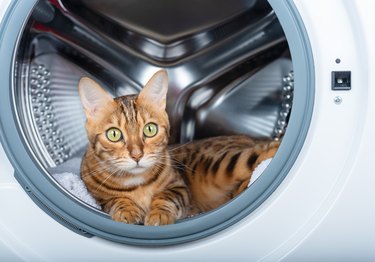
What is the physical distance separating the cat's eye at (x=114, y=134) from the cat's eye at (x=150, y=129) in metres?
0.06

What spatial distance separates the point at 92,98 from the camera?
1.49 meters

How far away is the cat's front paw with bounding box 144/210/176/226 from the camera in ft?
4.49

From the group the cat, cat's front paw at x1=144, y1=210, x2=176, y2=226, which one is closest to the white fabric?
the cat

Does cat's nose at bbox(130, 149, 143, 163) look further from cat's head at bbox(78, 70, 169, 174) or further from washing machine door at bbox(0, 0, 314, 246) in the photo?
washing machine door at bbox(0, 0, 314, 246)

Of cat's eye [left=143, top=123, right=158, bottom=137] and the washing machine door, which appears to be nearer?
the washing machine door

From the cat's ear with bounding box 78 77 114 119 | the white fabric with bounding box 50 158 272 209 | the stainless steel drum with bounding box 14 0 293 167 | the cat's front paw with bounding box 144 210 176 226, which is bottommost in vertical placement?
the cat's front paw with bounding box 144 210 176 226

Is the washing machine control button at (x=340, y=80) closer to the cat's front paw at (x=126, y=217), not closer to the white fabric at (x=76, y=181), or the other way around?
the white fabric at (x=76, y=181)

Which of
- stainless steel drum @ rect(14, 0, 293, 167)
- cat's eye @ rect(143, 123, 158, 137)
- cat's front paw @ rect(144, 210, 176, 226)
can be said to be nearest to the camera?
cat's front paw @ rect(144, 210, 176, 226)

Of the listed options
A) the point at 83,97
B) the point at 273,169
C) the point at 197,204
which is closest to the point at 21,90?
the point at 83,97

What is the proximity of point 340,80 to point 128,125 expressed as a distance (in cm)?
50

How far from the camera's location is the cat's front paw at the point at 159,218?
4.49 ft

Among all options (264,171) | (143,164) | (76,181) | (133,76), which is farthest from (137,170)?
(133,76)

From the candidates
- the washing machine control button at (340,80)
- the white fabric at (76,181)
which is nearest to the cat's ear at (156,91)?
the white fabric at (76,181)

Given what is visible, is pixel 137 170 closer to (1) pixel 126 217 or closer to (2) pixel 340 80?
(1) pixel 126 217
